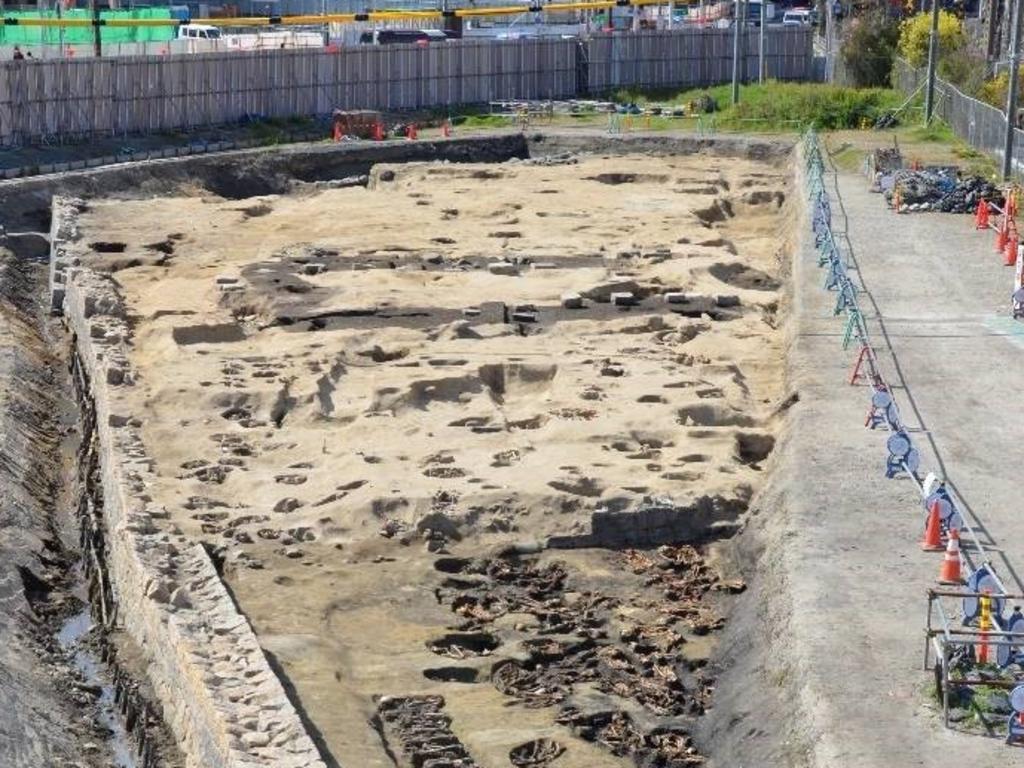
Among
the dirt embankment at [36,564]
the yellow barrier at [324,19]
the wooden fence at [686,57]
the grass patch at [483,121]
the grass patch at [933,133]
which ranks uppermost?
the yellow barrier at [324,19]

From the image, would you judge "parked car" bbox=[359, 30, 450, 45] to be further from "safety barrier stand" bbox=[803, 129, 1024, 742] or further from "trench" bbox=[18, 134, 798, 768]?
"trench" bbox=[18, 134, 798, 768]

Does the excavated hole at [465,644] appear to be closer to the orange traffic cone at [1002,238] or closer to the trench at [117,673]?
the trench at [117,673]

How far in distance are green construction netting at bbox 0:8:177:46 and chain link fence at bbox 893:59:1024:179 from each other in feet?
90.1

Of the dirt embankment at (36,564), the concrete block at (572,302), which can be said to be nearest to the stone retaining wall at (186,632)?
the dirt embankment at (36,564)

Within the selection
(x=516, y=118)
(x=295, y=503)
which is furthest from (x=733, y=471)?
(x=516, y=118)

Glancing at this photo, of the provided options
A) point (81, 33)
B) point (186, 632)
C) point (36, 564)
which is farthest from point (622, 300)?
point (81, 33)

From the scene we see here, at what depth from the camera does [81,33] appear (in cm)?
7475

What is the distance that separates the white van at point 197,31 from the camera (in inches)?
2987

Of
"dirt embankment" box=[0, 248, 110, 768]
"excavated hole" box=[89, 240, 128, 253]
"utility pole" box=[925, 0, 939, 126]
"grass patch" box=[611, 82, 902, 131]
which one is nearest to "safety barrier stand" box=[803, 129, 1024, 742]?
"dirt embankment" box=[0, 248, 110, 768]

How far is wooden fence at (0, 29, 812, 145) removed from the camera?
5541 cm

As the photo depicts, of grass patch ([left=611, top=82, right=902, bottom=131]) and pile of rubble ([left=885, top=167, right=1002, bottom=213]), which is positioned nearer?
pile of rubble ([left=885, top=167, right=1002, bottom=213])

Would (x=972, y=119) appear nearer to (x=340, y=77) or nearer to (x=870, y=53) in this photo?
(x=870, y=53)

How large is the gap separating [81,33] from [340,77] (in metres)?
14.7

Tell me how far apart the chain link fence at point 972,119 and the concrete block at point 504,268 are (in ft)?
41.5
